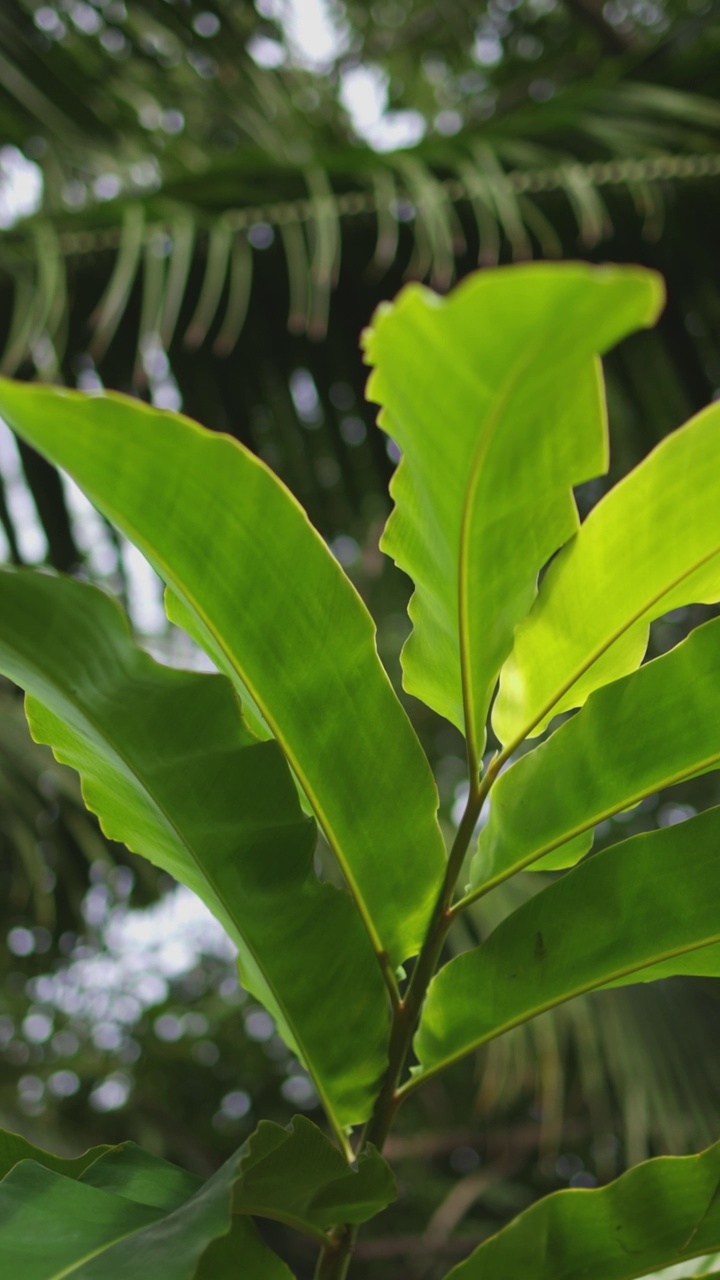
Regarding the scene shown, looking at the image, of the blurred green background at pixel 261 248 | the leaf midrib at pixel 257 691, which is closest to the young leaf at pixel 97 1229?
the leaf midrib at pixel 257 691

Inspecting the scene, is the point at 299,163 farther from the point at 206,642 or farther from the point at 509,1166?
the point at 509,1166

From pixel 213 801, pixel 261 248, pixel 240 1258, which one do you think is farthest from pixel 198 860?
pixel 261 248

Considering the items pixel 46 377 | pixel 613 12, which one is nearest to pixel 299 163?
pixel 46 377

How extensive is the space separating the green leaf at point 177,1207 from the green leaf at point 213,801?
5 cm

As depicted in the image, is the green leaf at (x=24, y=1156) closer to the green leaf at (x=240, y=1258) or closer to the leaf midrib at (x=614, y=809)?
the green leaf at (x=240, y=1258)

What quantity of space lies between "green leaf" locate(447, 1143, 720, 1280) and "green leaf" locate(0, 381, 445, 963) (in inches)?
4.3

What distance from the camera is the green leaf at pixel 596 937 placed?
0.36 meters

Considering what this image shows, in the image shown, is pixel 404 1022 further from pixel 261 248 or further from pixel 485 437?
pixel 261 248

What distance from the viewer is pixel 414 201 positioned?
1265 millimetres

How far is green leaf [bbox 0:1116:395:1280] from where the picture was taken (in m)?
0.27

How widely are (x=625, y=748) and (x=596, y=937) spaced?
0.22 feet

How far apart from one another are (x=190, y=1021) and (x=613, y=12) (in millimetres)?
3437

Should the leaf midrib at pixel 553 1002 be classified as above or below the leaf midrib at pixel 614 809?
below

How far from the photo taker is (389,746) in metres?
0.35
